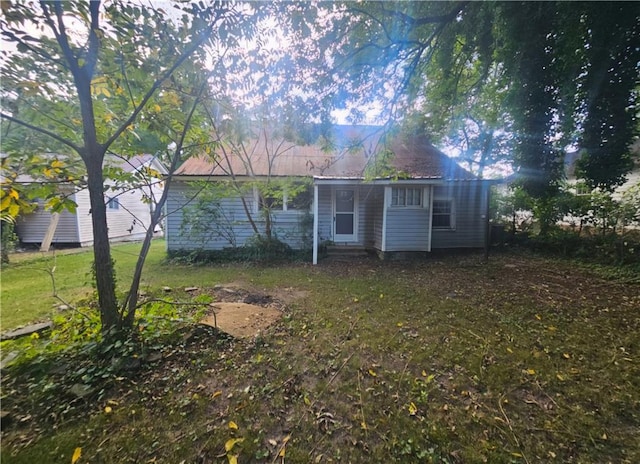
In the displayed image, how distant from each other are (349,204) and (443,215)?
3.47 m

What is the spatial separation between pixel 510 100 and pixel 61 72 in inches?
252

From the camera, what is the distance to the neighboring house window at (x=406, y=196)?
7.95m

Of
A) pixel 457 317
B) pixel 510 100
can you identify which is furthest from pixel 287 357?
pixel 510 100

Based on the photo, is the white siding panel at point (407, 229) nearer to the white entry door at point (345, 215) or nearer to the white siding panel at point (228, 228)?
the white entry door at point (345, 215)

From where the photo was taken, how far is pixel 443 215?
30.6ft

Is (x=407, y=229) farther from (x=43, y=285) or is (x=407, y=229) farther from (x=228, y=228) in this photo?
(x=43, y=285)

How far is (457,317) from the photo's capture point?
3904 mm

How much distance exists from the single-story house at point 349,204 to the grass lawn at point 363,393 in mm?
3903

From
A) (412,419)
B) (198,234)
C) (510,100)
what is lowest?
(412,419)

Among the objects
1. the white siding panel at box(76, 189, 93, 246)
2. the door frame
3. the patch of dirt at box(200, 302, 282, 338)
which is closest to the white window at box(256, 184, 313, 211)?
the door frame

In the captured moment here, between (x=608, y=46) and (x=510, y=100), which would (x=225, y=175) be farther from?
(x=608, y=46)

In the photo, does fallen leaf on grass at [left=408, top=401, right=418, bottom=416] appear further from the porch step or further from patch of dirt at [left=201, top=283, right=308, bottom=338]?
the porch step

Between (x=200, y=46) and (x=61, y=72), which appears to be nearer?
(x=61, y=72)

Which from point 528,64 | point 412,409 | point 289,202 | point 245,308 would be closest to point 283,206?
point 289,202
